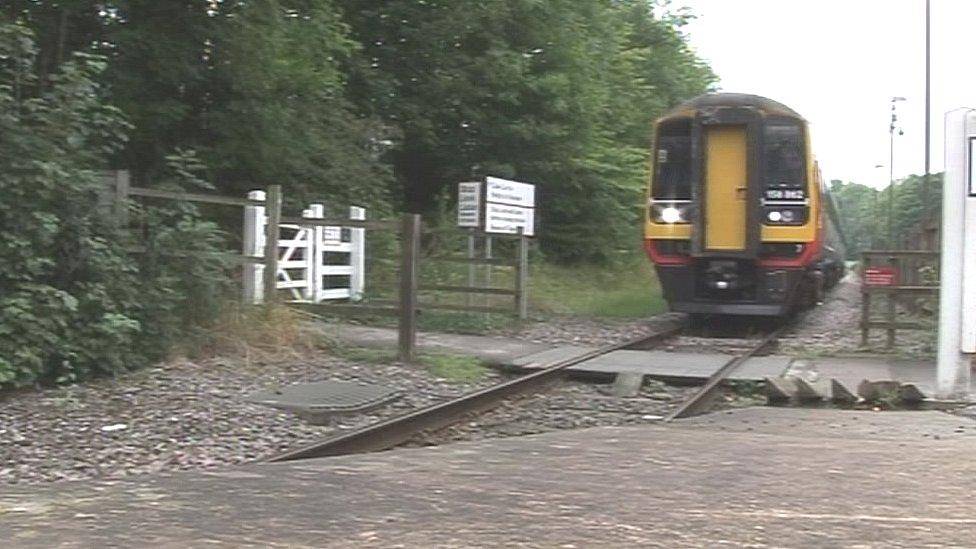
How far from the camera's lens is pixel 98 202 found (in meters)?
9.54

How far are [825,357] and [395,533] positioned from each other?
9.34 metres

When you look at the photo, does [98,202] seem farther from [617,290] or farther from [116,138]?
[617,290]

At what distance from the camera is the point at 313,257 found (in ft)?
50.1

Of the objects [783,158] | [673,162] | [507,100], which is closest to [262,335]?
[673,162]

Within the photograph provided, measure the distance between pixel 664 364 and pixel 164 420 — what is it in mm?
5490

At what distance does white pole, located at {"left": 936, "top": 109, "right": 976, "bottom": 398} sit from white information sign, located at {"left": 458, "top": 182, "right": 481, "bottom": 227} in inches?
305

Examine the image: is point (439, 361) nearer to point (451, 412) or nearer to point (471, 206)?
point (451, 412)

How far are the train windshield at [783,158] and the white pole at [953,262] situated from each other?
20.7 ft

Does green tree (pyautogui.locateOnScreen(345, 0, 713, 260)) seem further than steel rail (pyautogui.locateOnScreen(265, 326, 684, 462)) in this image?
Yes

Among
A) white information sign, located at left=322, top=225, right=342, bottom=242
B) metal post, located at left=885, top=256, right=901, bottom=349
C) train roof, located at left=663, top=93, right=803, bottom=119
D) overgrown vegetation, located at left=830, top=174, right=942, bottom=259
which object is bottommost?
metal post, located at left=885, top=256, right=901, bottom=349

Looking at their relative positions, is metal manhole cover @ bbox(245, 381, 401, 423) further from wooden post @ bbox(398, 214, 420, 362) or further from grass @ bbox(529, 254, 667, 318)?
grass @ bbox(529, 254, 667, 318)

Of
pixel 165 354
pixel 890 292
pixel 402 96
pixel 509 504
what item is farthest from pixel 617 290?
pixel 509 504

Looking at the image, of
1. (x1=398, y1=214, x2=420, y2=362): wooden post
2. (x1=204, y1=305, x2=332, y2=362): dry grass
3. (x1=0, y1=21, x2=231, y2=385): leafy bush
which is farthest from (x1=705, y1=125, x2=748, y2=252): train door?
(x1=0, y1=21, x2=231, y2=385): leafy bush

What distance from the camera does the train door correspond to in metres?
15.7
